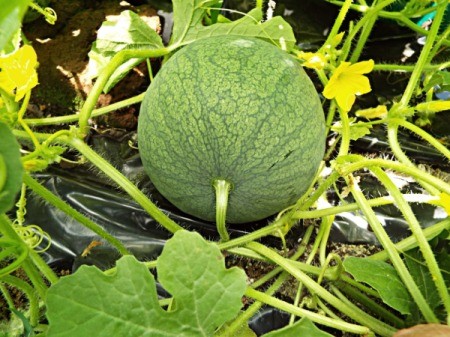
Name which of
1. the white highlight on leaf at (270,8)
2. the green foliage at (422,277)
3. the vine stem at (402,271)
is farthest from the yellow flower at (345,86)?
the white highlight on leaf at (270,8)

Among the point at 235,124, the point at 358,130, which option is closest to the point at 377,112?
the point at 358,130

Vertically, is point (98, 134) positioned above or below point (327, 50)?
below

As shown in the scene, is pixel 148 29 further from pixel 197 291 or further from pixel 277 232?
pixel 197 291

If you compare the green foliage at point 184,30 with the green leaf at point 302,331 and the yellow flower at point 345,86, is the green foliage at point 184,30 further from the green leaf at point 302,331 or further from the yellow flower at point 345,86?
the green leaf at point 302,331

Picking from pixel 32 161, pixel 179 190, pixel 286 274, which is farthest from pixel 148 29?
pixel 286 274

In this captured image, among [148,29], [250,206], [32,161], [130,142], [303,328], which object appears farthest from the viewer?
[130,142]

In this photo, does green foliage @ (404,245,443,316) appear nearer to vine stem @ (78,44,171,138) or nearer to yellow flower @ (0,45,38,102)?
vine stem @ (78,44,171,138)

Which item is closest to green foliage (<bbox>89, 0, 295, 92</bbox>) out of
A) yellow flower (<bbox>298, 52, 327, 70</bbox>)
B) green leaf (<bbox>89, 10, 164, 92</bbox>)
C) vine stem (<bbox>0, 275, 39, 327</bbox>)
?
green leaf (<bbox>89, 10, 164, 92</bbox>)
